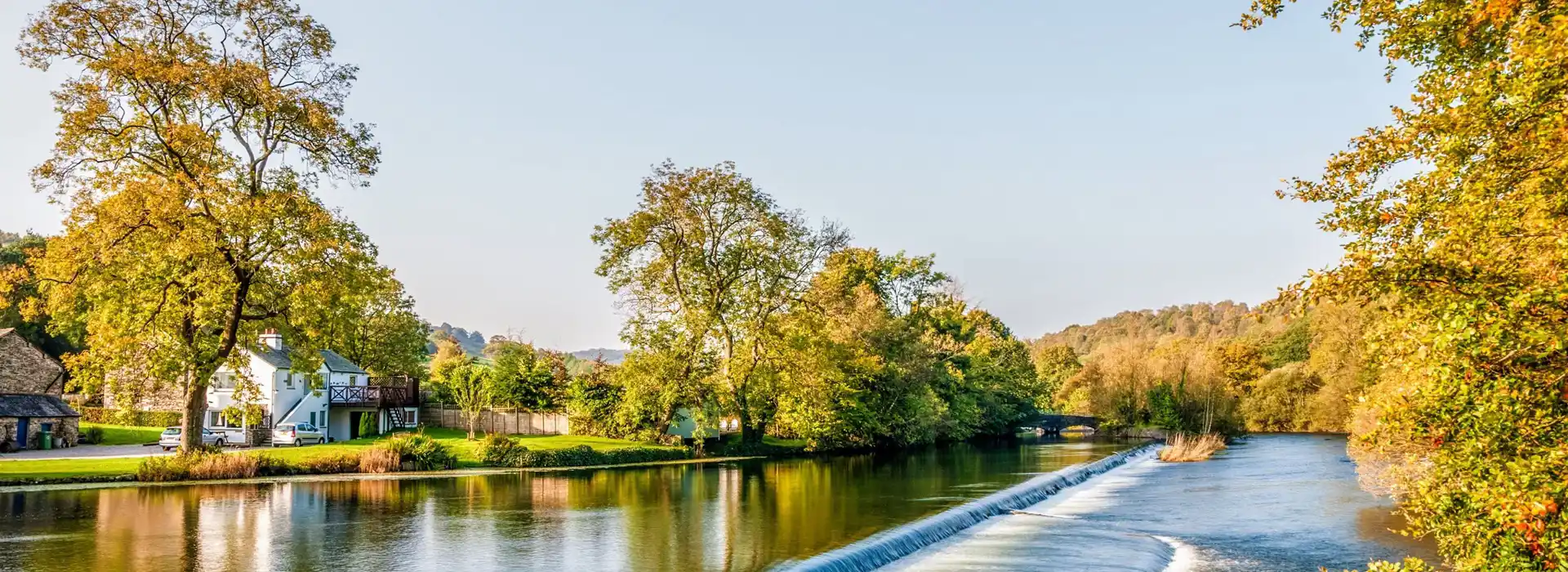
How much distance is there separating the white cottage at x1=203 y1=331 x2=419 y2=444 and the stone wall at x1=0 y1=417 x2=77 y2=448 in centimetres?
592

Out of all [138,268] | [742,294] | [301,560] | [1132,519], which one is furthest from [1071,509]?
[138,268]

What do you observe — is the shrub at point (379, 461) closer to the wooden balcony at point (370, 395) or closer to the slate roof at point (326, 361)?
the slate roof at point (326, 361)

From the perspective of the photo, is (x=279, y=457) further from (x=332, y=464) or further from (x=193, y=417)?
(x=193, y=417)

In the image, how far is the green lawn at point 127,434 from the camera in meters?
48.2

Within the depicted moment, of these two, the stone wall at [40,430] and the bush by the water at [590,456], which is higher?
the stone wall at [40,430]

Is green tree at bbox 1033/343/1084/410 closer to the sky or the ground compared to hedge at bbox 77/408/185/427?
closer to the sky

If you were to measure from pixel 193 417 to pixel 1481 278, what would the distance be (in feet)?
120

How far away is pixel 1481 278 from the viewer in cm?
923

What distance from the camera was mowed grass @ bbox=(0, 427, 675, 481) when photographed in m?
31.3

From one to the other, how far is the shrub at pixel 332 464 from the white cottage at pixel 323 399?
52.5 ft

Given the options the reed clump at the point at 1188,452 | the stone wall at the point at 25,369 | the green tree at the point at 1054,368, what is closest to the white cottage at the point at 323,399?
the stone wall at the point at 25,369

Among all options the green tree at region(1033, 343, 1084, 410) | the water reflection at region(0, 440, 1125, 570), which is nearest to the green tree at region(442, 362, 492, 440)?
the water reflection at region(0, 440, 1125, 570)

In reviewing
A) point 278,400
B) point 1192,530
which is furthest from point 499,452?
point 1192,530

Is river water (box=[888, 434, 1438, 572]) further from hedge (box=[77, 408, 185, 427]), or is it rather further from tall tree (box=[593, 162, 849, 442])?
hedge (box=[77, 408, 185, 427])
